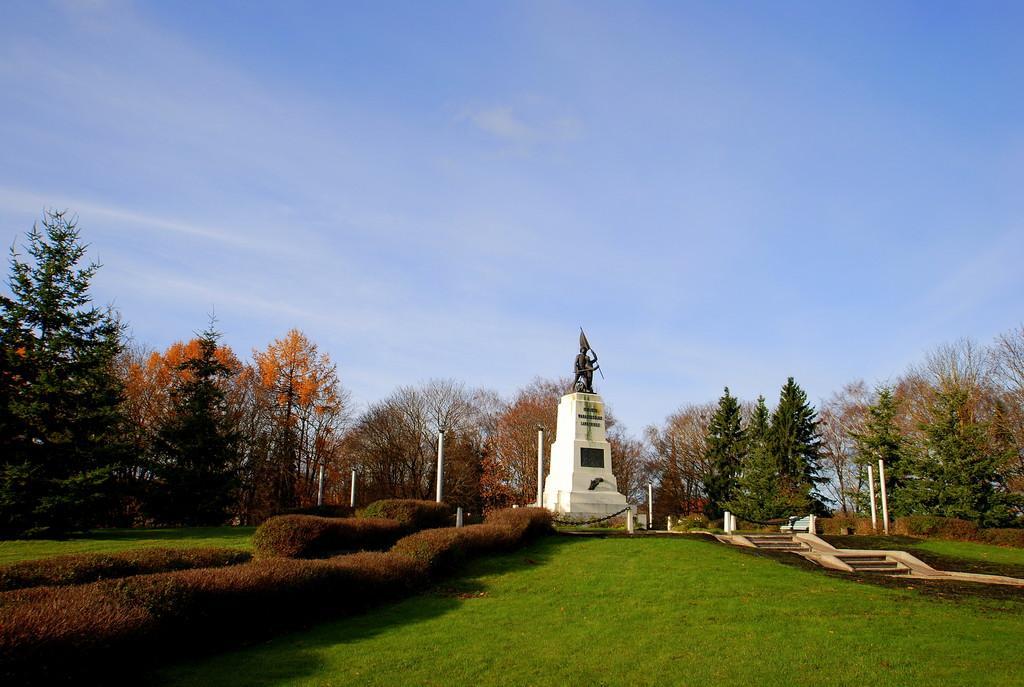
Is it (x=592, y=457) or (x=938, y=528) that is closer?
(x=938, y=528)

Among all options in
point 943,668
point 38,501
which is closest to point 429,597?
point 943,668

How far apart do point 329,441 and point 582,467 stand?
23.2m


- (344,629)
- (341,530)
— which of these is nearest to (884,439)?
(341,530)

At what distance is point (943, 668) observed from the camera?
794cm

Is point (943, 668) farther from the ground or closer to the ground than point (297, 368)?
closer to the ground

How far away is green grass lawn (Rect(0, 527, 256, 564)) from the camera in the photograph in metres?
14.7

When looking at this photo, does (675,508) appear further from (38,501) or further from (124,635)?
(124,635)

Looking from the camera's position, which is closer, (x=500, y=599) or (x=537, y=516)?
(x=500, y=599)

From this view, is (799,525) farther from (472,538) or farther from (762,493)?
(472,538)

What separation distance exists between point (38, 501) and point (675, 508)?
1760 inches

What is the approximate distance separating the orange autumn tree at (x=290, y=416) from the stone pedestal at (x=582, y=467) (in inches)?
762

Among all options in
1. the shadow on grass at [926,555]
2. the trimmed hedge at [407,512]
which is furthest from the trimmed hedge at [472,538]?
the shadow on grass at [926,555]

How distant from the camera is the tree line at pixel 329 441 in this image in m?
20.1

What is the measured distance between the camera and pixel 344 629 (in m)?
9.84
